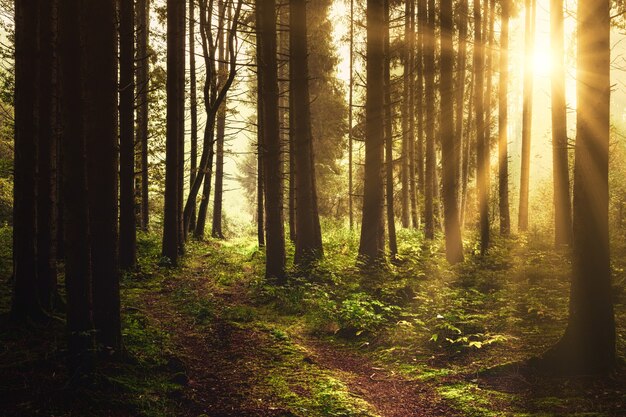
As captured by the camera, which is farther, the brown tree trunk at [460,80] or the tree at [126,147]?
the brown tree trunk at [460,80]

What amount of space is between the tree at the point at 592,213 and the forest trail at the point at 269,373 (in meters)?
2.01

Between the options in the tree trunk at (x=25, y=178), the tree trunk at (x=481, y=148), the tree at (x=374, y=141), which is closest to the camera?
the tree trunk at (x=25, y=178)

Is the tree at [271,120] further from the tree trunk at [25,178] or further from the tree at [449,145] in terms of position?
the tree trunk at [25,178]

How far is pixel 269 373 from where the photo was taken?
6.15 meters

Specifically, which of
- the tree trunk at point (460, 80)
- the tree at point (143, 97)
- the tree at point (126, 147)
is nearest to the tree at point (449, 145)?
the tree trunk at point (460, 80)

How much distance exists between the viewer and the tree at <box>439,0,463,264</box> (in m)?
11.9

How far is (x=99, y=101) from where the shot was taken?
5594 mm

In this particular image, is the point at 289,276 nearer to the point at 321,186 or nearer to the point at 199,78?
the point at 199,78

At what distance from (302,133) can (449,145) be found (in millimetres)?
4262

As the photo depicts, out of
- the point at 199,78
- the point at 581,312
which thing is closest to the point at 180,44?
the point at 199,78

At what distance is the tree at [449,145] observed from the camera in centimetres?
1185

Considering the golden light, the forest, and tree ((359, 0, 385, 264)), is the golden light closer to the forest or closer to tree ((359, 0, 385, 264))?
the forest


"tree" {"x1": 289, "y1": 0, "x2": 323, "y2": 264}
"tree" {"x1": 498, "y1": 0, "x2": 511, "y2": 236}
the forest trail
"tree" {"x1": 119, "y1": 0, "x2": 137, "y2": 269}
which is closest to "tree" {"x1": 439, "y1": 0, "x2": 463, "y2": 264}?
"tree" {"x1": 289, "y1": 0, "x2": 323, "y2": 264}

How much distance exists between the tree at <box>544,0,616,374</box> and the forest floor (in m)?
0.37
